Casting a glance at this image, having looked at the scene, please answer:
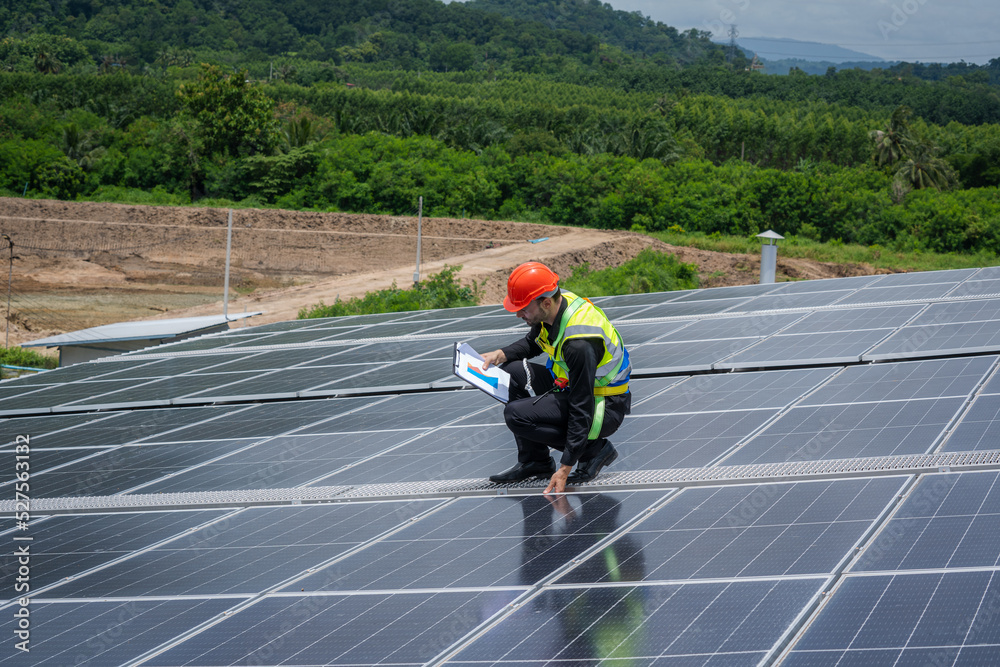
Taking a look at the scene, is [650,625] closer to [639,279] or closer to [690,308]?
[690,308]

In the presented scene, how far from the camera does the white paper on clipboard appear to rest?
6387 millimetres

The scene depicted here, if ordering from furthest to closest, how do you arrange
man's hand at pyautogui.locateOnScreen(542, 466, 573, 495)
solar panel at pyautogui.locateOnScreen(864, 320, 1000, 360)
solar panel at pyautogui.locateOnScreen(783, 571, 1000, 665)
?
solar panel at pyautogui.locateOnScreen(864, 320, 1000, 360)
man's hand at pyautogui.locateOnScreen(542, 466, 573, 495)
solar panel at pyautogui.locateOnScreen(783, 571, 1000, 665)

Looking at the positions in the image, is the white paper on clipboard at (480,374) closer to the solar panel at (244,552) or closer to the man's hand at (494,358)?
the man's hand at (494,358)

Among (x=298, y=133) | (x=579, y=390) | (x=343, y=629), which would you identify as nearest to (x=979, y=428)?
(x=579, y=390)

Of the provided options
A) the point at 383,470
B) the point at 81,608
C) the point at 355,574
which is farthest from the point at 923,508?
the point at 81,608

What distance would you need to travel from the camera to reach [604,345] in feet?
19.1

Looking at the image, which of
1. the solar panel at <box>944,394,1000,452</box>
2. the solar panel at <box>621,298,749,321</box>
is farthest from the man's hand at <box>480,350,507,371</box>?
the solar panel at <box>621,298,749,321</box>

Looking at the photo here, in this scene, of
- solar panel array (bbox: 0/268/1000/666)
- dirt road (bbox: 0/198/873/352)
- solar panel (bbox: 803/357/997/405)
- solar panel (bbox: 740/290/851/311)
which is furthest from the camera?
dirt road (bbox: 0/198/873/352)

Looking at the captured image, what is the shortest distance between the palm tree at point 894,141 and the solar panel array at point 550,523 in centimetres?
8207

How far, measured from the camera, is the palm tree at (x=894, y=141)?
83.4m

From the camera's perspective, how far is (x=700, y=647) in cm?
370

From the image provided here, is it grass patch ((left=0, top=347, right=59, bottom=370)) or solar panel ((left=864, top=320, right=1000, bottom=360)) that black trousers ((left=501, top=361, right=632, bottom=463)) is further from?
grass patch ((left=0, top=347, right=59, bottom=370))

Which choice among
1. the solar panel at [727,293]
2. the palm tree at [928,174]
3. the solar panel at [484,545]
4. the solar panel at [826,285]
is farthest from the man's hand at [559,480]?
the palm tree at [928,174]

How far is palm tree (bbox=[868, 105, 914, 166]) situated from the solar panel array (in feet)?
269
